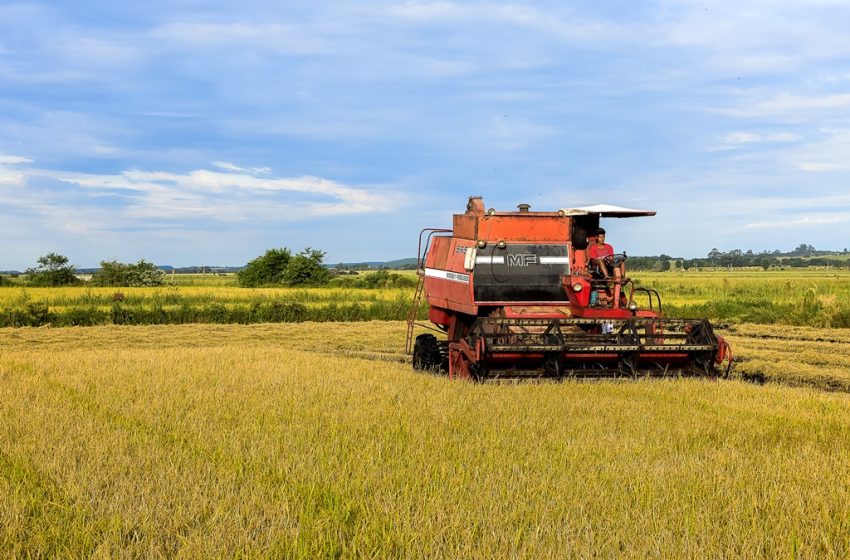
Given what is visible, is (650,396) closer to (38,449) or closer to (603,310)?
(603,310)

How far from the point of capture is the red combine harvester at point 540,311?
10945 mm

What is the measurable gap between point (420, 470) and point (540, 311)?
6.79m

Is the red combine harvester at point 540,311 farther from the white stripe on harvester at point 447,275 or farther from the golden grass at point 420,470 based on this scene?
the golden grass at point 420,470

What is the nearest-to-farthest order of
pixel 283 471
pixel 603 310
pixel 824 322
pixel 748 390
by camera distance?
1. pixel 283 471
2. pixel 748 390
3. pixel 603 310
4. pixel 824 322

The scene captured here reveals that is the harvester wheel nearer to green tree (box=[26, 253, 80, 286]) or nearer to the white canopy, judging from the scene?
the white canopy

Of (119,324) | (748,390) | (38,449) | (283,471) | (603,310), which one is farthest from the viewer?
(119,324)

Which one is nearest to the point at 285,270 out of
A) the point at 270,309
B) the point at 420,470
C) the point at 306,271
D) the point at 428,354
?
the point at 306,271

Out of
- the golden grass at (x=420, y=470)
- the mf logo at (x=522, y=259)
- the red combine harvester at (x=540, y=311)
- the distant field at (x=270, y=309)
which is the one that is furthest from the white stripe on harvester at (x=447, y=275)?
the distant field at (x=270, y=309)

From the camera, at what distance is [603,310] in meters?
11.9

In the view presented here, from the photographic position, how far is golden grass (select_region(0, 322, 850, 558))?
4402 millimetres

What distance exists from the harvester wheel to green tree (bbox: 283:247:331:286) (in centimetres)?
4345

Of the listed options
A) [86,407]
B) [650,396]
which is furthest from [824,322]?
[86,407]

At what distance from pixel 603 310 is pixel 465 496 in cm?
724

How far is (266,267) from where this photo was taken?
208 feet
